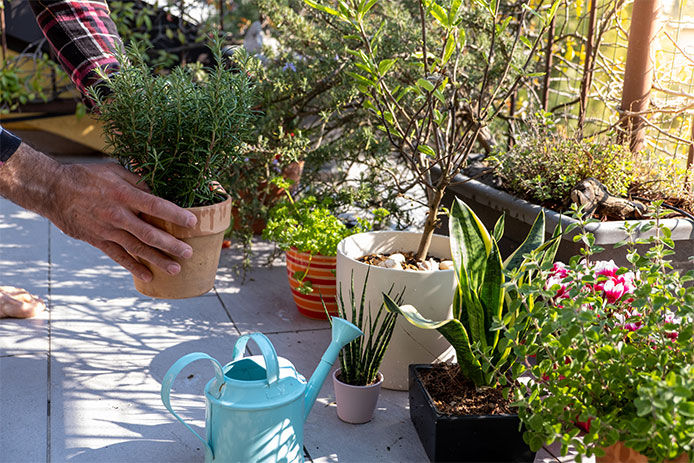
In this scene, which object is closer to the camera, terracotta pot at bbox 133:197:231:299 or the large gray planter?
terracotta pot at bbox 133:197:231:299

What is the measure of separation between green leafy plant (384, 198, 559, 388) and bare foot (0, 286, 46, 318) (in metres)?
1.52

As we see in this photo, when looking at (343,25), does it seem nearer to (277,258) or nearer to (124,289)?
(277,258)

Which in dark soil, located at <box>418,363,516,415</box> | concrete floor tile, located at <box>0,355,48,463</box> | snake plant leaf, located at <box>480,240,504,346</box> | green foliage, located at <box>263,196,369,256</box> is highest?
snake plant leaf, located at <box>480,240,504,346</box>

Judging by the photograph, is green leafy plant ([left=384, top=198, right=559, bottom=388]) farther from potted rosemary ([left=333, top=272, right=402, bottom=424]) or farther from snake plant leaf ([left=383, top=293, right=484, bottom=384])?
potted rosemary ([left=333, top=272, right=402, bottom=424])

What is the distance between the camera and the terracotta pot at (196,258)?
146cm

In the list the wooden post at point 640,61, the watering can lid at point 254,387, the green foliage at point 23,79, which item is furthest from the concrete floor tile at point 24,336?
the green foliage at point 23,79

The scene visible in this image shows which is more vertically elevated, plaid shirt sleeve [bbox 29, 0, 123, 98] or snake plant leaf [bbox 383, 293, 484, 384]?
plaid shirt sleeve [bbox 29, 0, 123, 98]

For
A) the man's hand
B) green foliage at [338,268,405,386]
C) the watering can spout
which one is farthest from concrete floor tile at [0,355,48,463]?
green foliage at [338,268,405,386]

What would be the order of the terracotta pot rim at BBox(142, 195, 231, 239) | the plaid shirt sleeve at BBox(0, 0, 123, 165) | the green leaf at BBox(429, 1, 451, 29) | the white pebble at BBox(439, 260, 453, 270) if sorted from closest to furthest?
the terracotta pot rim at BBox(142, 195, 231, 239), the green leaf at BBox(429, 1, 451, 29), the plaid shirt sleeve at BBox(0, 0, 123, 165), the white pebble at BBox(439, 260, 453, 270)

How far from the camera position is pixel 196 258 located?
1.52 metres

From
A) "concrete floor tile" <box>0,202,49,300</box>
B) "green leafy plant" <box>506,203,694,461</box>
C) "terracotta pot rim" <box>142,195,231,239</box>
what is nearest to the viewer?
"green leafy plant" <box>506,203,694,461</box>

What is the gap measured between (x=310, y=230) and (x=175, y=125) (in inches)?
39.5

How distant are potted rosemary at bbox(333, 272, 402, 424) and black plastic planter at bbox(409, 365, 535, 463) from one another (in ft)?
0.75

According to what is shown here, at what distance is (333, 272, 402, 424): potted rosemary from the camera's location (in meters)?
1.76
